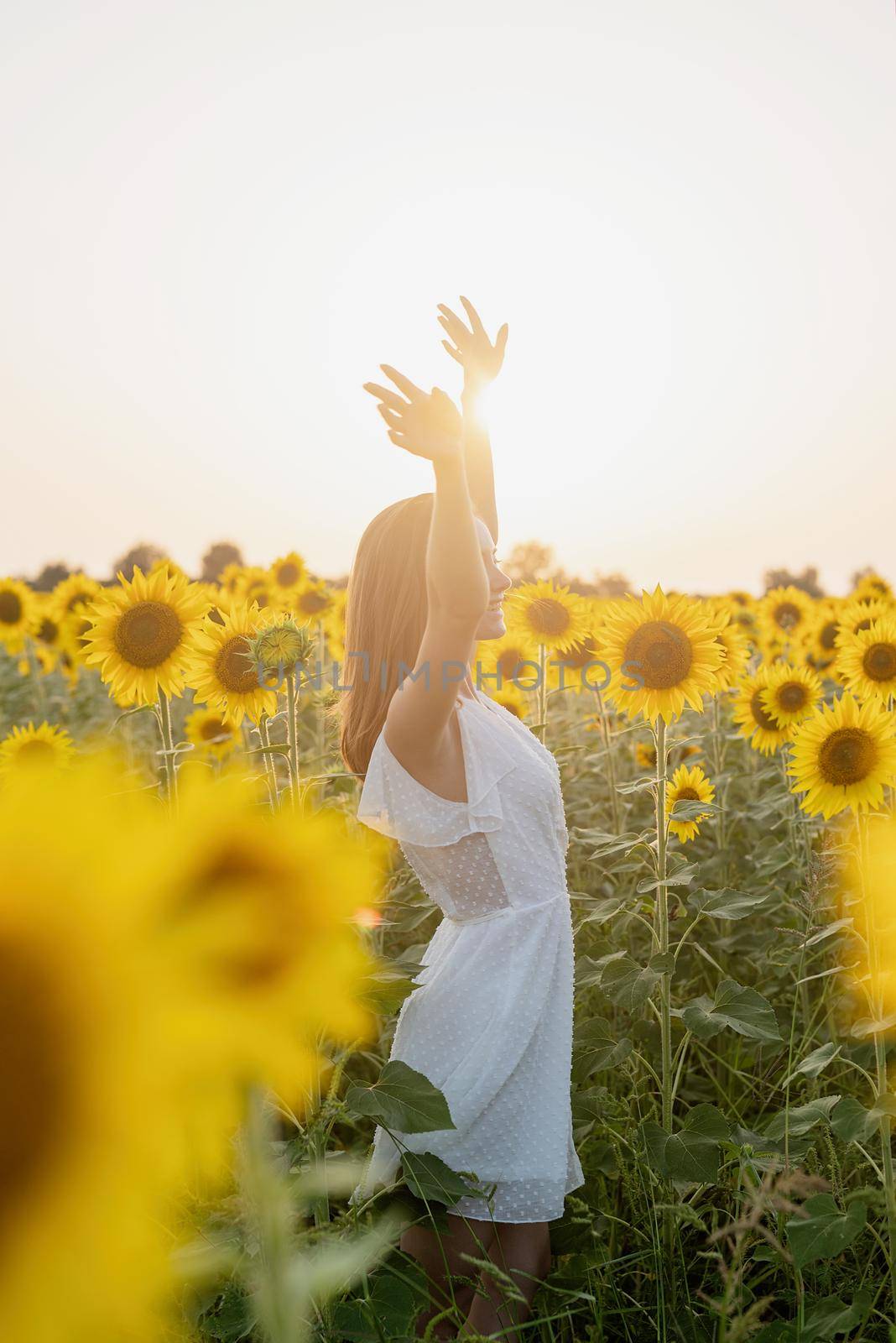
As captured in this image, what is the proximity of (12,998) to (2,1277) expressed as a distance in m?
0.09

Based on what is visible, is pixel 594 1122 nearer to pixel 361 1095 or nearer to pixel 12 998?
pixel 361 1095

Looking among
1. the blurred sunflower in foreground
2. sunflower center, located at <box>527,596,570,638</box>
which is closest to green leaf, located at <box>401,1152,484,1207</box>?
the blurred sunflower in foreground

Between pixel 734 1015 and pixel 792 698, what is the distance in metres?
2.47

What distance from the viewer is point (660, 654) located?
10.4ft

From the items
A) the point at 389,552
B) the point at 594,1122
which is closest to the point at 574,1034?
the point at 594,1122

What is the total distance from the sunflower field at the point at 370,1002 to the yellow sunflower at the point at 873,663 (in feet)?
0.07

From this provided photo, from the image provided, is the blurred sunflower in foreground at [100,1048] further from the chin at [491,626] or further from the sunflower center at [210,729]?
the sunflower center at [210,729]

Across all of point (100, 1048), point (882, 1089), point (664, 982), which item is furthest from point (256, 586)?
point (100, 1048)

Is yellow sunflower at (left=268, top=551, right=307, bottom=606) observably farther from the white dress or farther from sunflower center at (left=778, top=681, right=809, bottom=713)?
the white dress

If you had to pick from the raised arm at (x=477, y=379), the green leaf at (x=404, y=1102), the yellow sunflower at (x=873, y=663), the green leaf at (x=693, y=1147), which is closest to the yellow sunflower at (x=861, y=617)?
the yellow sunflower at (x=873, y=663)

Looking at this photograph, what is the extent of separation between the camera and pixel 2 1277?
31 centimetres

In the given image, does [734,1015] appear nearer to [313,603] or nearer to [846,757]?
[846,757]

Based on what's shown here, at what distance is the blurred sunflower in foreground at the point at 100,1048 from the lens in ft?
1.00

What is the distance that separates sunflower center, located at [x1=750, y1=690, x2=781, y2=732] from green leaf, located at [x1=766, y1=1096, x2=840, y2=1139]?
→ 260 centimetres
